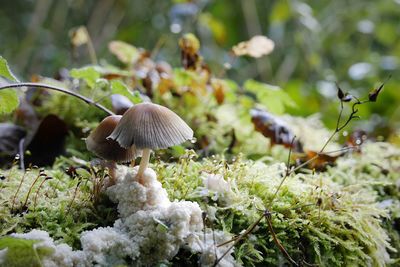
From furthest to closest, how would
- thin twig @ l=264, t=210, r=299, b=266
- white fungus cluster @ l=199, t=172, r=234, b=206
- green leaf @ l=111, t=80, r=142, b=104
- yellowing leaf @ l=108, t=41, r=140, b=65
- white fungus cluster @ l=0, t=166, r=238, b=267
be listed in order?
yellowing leaf @ l=108, t=41, r=140, b=65
green leaf @ l=111, t=80, r=142, b=104
white fungus cluster @ l=199, t=172, r=234, b=206
thin twig @ l=264, t=210, r=299, b=266
white fungus cluster @ l=0, t=166, r=238, b=267

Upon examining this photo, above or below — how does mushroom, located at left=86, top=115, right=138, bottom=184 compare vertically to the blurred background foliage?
below

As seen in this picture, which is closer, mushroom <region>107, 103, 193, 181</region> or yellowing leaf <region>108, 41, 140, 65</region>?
mushroom <region>107, 103, 193, 181</region>

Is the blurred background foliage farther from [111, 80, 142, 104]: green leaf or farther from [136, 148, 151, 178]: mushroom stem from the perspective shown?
[136, 148, 151, 178]: mushroom stem

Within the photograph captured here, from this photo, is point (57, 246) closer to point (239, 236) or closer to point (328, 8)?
point (239, 236)

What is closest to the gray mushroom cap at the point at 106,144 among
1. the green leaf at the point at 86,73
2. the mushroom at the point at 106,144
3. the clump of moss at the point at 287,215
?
the mushroom at the point at 106,144

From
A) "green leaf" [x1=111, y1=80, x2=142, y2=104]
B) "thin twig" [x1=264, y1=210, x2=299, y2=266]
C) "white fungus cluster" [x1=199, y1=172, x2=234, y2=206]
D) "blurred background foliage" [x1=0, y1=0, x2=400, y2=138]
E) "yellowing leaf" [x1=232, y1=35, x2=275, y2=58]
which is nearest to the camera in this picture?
"thin twig" [x1=264, y1=210, x2=299, y2=266]

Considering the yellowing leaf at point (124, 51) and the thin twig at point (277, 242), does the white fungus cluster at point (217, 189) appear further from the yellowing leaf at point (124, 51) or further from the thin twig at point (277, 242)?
the yellowing leaf at point (124, 51)

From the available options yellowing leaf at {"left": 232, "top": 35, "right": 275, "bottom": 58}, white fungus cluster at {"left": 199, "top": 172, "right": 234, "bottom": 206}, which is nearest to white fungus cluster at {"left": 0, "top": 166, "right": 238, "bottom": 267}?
white fungus cluster at {"left": 199, "top": 172, "right": 234, "bottom": 206}

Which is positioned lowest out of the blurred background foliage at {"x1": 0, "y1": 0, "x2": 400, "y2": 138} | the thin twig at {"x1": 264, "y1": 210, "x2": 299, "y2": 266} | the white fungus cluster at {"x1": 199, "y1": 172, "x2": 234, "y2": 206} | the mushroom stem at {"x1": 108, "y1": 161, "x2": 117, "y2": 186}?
the mushroom stem at {"x1": 108, "y1": 161, "x2": 117, "y2": 186}

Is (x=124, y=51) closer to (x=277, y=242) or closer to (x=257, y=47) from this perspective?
(x=257, y=47)
